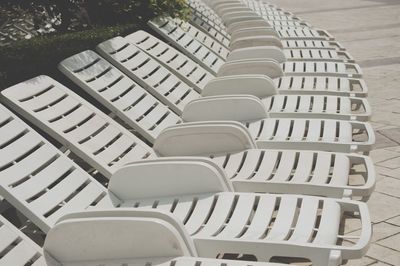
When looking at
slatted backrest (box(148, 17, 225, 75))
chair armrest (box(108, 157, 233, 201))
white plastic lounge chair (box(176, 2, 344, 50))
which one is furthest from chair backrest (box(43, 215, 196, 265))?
white plastic lounge chair (box(176, 2, 344, 50))

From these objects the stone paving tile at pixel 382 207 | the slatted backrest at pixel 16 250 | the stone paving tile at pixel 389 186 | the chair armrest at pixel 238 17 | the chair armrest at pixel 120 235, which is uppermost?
the chair armrest at pixel 238 17

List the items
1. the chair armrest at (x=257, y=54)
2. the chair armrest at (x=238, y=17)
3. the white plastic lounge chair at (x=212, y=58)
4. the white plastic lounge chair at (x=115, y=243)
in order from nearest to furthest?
the white plastic lounge chair at (x=115, y=243) < the white plastic lounge chair at (x=212, y=58) < the chair armrest at (x=257, y=54) < the chair armrest at (x=238, y=17)

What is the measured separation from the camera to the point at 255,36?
27.0 ft

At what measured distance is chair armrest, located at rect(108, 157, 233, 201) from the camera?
3533 millimetres

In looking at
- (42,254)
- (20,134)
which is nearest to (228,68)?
(20,134)

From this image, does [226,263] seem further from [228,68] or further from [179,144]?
[228,68]

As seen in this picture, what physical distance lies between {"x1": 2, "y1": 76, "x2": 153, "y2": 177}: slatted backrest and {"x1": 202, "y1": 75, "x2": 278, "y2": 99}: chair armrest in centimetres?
140

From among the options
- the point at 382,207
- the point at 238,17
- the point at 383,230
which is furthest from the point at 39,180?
the point at 238,17

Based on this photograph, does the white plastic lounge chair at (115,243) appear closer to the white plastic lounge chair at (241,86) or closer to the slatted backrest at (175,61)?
the white plastic lounge chair at (241,86)

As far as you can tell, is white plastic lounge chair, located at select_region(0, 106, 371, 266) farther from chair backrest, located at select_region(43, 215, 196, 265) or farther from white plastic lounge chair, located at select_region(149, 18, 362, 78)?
white plastic lounge chair, located at select_region(149, 18, 362, 78)

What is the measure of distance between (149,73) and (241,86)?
0.96 metres

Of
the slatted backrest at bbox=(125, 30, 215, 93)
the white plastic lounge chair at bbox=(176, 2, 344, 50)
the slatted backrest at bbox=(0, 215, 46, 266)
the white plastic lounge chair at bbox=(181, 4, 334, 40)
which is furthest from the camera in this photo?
the white plastic lounge chair at bbox=(181, 4, 334, 40)

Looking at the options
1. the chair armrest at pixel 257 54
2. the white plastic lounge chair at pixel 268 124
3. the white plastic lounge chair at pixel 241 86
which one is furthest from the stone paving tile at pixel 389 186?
the chair armrest at pixel 257 54

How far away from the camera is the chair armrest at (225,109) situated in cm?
499
